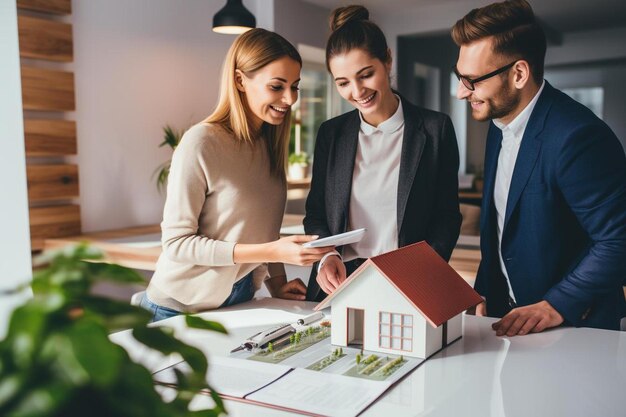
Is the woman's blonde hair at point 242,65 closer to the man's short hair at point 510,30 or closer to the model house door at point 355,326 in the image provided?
the man's short hair at point 510,30

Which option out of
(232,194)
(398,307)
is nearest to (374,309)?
(398,307)

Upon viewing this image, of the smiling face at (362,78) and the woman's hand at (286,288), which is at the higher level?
the smiling face at (362,78)

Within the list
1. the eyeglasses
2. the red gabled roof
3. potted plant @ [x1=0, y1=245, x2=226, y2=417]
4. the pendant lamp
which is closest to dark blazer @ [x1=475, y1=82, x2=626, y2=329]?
the eyeglasses

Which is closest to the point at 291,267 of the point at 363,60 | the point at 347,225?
the point at 347,225

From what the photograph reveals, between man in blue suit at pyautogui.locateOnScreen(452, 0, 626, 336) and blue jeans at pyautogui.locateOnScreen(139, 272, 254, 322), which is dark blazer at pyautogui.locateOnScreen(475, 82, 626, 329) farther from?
blue jeans at pyautogui.locateOnScreen(139, 272, 254, 322)

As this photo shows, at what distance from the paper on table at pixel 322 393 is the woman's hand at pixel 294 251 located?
1.22 ft

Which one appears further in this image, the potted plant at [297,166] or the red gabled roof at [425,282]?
the potted plant at [297,166]

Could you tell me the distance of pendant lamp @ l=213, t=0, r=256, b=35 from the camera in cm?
339

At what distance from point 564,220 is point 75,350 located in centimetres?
141

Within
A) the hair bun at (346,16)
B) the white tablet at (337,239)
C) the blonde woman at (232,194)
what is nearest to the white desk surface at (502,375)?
the blonde woman at (232,194)

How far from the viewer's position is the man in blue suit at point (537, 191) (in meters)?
1.39

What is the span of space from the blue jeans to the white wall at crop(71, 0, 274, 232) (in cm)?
220

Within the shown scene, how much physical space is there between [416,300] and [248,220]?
58 cm

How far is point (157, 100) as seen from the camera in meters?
4.03
